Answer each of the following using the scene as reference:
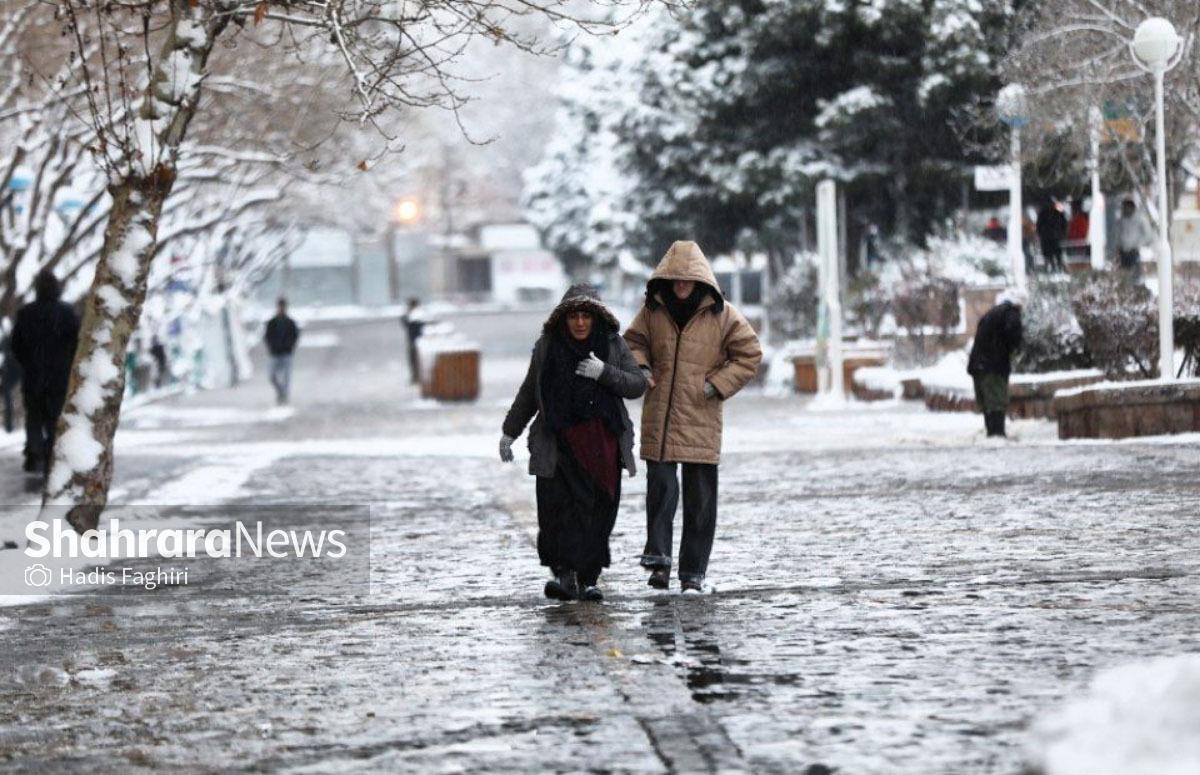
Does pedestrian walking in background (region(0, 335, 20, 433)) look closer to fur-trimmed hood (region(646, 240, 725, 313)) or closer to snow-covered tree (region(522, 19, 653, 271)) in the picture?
snow-covered tree (region(522, 19, 653, 271))

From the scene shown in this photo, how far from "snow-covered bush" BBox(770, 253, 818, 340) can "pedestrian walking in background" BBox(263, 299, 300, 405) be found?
29.5 feet

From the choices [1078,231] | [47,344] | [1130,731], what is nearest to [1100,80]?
[1078,231]

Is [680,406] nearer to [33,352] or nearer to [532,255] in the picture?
[33,352]

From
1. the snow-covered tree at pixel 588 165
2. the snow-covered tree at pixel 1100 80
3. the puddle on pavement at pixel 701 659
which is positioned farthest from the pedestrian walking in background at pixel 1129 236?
the puddle on pavement at pixel 701 659

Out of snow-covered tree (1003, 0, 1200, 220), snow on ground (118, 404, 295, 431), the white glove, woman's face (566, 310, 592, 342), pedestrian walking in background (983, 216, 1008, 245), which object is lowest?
snow on ground (118, 404, 295, 431)

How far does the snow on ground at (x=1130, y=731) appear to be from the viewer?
4492mm

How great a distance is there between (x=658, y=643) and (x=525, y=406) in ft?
5.87

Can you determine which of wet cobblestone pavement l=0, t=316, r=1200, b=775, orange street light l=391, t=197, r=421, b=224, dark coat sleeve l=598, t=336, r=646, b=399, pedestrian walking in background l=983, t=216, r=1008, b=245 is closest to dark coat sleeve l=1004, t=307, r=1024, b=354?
wet cobblestone pavement l=0, t=316, r=1200, b=775

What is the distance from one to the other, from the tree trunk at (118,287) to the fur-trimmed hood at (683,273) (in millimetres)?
5049

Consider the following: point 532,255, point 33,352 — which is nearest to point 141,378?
point 33,352

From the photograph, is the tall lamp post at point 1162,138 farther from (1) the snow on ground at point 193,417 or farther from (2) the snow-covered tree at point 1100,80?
(1) the snow on ground at point 193,417

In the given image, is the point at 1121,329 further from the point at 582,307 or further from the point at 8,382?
the point at 8,382

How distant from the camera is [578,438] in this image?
1048 cm

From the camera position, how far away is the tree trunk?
14.8 m
